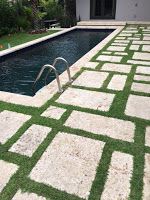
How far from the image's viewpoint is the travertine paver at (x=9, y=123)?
10.8 ft

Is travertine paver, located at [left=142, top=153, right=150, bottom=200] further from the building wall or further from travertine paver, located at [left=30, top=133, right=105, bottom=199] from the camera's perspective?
the building wall

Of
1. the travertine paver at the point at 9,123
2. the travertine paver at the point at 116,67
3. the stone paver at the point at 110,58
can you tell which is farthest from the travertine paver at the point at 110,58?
the travertine paver at the point at 9,123

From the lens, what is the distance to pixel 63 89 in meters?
4.85

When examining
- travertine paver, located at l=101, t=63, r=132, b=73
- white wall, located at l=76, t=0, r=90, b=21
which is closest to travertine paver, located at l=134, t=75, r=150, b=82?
travertine paver, located at l=101, t=63, r=132, b=73

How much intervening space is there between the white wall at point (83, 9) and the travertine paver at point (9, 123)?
53.6ft

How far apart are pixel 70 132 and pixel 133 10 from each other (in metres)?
16.3

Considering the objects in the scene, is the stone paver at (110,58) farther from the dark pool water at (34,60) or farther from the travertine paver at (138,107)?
the travertine paver at (138,107)

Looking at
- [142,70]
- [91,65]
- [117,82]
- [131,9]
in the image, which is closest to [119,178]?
[117,82]

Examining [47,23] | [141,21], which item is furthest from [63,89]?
[141,21]

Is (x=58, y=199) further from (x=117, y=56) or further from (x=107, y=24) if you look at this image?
(x=107, y=24)

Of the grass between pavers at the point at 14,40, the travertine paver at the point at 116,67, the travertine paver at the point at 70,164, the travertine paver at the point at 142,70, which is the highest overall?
the grass between pavers at the point at 14,40

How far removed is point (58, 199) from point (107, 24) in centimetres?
1565

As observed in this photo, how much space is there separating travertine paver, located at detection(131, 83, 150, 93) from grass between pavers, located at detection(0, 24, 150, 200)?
0.75 feet

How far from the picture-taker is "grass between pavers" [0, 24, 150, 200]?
92.3 inches
